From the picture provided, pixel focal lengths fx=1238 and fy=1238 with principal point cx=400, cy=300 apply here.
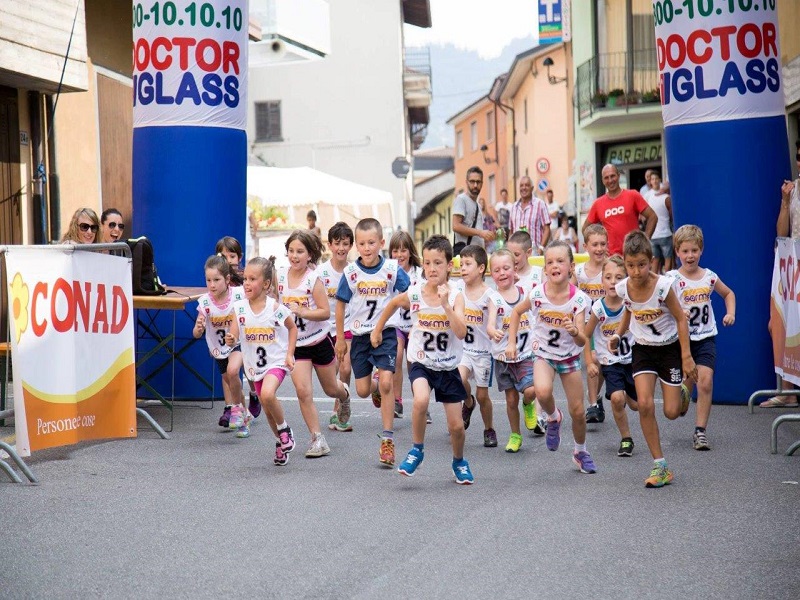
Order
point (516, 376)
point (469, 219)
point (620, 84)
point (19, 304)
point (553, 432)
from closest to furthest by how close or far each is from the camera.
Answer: point (19, 304) → point (553, 432) → point (516, 376) → point (469, 219) → point (620, 84)

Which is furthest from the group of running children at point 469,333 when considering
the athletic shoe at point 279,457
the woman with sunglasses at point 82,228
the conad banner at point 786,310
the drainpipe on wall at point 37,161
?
the drainpipe on wall at point 37,161

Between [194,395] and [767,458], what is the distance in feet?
19.8

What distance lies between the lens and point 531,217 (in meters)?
15.6

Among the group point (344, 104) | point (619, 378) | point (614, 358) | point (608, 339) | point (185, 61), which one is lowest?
point (619, 378)

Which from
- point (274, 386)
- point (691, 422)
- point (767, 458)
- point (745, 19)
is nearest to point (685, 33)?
point (745, 19)

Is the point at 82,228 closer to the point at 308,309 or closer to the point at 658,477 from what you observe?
the point at 308,309

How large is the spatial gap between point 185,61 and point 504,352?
477 cm

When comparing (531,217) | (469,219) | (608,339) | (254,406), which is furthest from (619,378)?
(531,217)

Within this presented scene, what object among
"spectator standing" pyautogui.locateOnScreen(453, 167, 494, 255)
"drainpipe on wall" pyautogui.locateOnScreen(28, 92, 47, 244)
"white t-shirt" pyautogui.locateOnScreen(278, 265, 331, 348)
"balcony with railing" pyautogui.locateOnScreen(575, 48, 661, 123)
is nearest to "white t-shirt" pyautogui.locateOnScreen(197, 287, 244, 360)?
"white t-shirt" pyautogui.locateOnScreen(278, 265, 331, 348)

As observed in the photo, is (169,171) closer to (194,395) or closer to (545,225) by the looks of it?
(194,395)

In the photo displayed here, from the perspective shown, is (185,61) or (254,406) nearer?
(254,406)

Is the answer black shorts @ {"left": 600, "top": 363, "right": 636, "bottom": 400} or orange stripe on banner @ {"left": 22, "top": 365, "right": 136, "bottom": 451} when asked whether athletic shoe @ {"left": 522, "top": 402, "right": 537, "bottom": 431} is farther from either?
orange stripe on banner @ {"left": 22, "top": 365, "right": 136, "bottom": 451}

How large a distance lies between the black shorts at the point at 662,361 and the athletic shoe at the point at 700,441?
43.4 inches

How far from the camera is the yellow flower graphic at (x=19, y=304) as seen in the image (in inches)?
315
